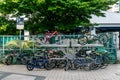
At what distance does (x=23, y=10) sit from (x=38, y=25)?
1.30 meters

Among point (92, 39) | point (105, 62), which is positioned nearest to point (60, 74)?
point (105, 62)

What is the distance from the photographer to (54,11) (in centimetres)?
2134

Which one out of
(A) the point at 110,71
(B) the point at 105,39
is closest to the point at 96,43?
(B) the point at 105,39

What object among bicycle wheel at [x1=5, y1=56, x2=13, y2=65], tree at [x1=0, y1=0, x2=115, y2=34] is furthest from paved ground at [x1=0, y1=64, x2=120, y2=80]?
tree at [x1=0, y1=0, x2=115, y2=34]

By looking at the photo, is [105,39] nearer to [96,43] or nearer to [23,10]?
[96,43]

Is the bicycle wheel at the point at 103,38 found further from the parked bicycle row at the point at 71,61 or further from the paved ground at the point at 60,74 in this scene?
the paved ground at the point at 60,74

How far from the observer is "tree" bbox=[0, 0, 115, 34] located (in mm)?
21219

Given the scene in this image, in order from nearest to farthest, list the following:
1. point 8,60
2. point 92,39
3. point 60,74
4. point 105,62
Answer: point 60,74
point 105,62
point 8,60
point 92,39

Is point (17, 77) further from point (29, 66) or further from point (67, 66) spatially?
point (67, 66)

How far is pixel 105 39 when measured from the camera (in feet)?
71.4

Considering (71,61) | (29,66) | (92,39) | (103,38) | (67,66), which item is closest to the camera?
(29,66)

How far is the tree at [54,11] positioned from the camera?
21219mm

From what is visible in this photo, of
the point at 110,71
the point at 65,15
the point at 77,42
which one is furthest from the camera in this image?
the point at 65,15

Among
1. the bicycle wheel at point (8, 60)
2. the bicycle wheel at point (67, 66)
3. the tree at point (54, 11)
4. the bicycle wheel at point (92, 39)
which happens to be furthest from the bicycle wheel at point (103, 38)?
the bicycle wheel at point (8, 60)
